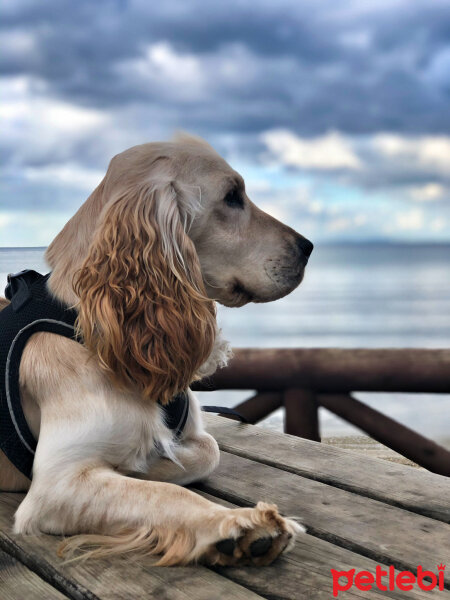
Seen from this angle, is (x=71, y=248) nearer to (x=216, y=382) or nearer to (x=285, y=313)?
(x=216, y=382)

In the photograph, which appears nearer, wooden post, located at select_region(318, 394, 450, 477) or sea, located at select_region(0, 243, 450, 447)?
wooden post, located at select_region(318, 394, 450, 477)

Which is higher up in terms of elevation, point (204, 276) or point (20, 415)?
point (204, 276)

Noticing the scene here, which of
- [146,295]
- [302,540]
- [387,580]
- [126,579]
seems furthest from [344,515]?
[146,295]

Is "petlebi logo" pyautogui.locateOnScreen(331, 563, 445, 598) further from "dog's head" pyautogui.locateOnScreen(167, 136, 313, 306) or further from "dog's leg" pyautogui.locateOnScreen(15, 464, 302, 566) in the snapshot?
"dog's head" pyautogui.locateOnScreen(167, 136, 313, 306)

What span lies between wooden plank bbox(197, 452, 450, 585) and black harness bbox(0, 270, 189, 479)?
0.61m

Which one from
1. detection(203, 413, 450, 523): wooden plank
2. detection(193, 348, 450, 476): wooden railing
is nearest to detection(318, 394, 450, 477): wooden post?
detection(193, 348, 450, 476): wooden railing

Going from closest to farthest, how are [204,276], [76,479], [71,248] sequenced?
[76,479]
[71,248]
[204,276]

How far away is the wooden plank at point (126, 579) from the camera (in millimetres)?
1431

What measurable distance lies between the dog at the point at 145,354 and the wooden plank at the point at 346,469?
1.17 ft

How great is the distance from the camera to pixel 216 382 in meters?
3.76

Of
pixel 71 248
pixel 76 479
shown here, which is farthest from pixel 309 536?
pixel 71 248

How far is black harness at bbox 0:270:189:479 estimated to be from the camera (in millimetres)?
1880

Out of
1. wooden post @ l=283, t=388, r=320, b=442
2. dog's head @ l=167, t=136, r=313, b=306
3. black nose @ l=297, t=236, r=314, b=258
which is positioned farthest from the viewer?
wooden post @ l=283, t=388, r=320, b=442

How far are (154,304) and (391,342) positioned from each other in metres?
17.3
